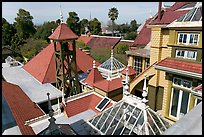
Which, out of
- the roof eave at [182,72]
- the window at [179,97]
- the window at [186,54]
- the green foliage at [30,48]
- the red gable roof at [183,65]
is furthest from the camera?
the green foliage at [30,48]

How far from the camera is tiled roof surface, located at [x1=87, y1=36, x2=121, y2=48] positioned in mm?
25369

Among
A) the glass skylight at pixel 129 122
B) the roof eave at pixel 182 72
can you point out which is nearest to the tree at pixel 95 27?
the roof eave at pixel 182 72

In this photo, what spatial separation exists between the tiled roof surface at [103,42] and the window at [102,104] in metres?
16.6

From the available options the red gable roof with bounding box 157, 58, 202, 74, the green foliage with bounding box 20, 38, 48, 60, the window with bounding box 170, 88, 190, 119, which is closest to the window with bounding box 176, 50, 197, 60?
the red gable roof with bounding box 157, 58, 202, 74

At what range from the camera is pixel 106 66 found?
38.9ft

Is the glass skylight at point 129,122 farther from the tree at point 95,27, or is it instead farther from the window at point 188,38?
the tree at point 95,27

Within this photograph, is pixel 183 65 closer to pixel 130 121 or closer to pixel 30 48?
pixel 130 121

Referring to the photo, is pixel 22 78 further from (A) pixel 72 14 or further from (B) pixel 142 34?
(A) pixel 72 14

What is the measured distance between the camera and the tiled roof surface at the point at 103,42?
2537 centimetres

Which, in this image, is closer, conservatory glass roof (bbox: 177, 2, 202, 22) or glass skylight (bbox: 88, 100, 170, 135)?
glass skylight (bbox: 88, 100, 170, 135)

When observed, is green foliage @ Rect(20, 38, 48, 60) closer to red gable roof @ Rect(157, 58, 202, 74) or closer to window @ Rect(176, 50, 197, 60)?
red gable roof @ Rect(157, 58, 202, 74)

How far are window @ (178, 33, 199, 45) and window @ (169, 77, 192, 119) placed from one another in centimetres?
125

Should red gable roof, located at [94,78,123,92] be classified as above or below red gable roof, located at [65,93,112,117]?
above

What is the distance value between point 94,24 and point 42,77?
27.3 meters
